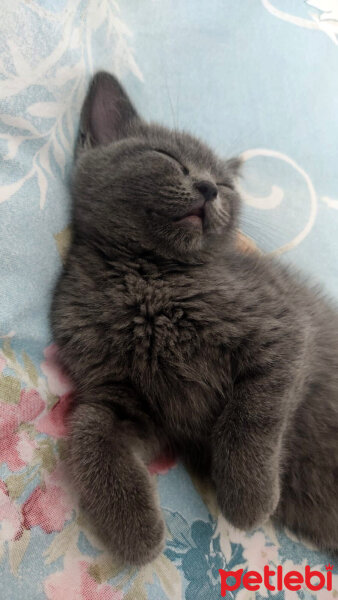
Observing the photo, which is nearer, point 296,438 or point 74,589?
point 74,589

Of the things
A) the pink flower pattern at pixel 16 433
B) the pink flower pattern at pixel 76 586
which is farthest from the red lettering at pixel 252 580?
the pink flower pattern at pixel 16 433

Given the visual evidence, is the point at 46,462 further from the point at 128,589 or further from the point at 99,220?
the point at 99,220

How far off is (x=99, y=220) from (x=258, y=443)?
22.9 inches

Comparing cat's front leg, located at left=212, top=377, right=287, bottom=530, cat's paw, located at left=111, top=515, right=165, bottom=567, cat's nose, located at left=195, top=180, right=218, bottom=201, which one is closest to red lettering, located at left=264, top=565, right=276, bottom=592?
cat's front leg, located at left=212, top=377, right=287, bottom=530

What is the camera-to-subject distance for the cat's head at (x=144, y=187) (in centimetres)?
98

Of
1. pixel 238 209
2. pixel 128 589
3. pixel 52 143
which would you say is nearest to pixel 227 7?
pixel 238 209

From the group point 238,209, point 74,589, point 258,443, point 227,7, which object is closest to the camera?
point 74,589

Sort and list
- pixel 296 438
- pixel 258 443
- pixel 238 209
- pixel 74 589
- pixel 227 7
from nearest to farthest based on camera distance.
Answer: pixel 74 589 → pixel 258 443 → pixel 296 438 → pixel 238 209 → pixel 227 7

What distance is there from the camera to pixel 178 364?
0.92 meters

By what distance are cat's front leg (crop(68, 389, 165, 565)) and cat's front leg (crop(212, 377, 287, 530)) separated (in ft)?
0.45

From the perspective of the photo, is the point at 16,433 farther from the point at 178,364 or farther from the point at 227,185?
the point at 227,185

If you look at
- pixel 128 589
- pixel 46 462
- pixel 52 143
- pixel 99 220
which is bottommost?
pixel 128 589

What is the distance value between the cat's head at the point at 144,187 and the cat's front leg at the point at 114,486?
1.27 feet

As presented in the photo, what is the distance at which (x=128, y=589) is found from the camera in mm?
776
